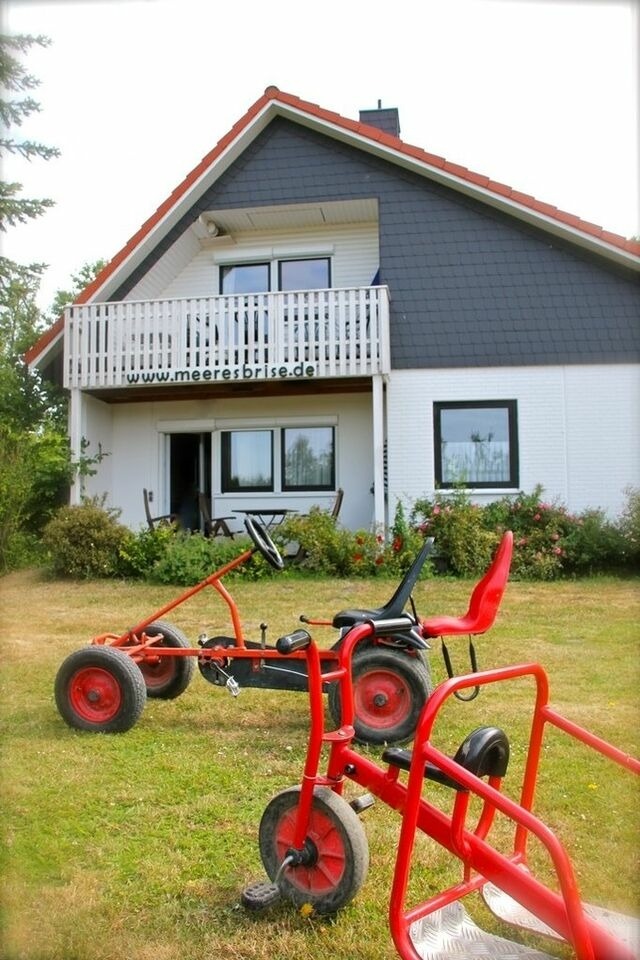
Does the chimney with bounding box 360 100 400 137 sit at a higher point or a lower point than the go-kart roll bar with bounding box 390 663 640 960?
higher

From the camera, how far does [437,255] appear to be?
13477mm

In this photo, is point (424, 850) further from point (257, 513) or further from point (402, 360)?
point (402, 360)

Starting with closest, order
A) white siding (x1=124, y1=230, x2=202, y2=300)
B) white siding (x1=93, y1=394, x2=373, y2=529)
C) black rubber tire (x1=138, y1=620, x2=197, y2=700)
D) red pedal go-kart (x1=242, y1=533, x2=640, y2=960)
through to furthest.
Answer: red pedal go-kart (x1=242, y1=533, x2=640, y2=960) → black rubber tire (x1=138, y1=620, x2=197, y2=700) → white siding (x1=93, y1=394, x2=373, y2=529) → white siding (x1=124, y1=230, x2=202, y2=300)

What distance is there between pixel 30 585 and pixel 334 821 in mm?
9659

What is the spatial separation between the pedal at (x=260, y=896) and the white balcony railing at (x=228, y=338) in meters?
10.5

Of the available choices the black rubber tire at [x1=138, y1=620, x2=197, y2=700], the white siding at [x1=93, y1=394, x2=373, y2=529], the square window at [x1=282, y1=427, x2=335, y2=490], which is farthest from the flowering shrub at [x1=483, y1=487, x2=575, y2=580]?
the black rubber tire at [x1=138, y1=620, x2=197, y2=700]

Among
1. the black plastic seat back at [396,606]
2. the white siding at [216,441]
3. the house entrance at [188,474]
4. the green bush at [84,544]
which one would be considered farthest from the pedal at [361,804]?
the house entrance at [188,474]

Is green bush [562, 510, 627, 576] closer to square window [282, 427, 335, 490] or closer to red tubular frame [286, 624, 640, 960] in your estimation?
square window [282, 427, 335, 490]

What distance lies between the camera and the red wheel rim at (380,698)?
418 cm

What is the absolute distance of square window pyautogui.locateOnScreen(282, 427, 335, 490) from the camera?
47.6ft

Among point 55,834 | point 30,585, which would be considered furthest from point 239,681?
point 30,585

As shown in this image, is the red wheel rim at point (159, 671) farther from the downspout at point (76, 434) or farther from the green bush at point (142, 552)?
the downspout at point (76, 434)

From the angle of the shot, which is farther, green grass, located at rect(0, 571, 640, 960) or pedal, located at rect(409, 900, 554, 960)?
green grass, located at rect(0, 571, 640, 960)

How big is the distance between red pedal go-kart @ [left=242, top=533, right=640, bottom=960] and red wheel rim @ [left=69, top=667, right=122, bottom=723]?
79.7 inches
